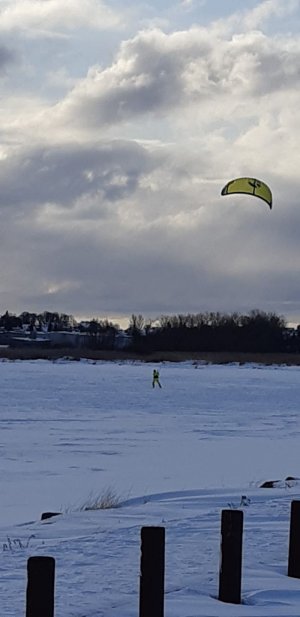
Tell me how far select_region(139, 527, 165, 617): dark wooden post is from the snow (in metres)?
0.30

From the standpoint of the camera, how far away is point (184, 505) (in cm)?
932

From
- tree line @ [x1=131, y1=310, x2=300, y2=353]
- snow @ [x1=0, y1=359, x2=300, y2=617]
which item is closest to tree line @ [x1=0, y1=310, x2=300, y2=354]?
tree line @ [x1=131, y1=310, x2=300, y2=353]

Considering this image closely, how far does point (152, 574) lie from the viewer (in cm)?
459

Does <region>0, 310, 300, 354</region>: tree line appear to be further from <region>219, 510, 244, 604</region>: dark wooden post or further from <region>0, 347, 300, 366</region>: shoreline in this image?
<region>219, 510, 244, 604</region>: dark wooden post

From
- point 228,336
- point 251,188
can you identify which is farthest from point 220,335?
point 251,188

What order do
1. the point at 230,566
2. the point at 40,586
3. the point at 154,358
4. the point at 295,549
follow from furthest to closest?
the point at 154,358
the point at 295,549
the point at 230,566
the point at 40,586

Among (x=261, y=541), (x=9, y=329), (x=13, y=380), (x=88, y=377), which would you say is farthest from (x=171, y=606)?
(x=9, y=329)

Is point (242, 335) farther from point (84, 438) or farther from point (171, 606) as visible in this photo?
point (171, 606)

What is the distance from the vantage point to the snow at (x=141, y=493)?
5328 mm

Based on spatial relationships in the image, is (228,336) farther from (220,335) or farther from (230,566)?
(230,566)

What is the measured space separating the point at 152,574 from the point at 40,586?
27.3 inches

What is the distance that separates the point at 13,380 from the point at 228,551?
110 feet

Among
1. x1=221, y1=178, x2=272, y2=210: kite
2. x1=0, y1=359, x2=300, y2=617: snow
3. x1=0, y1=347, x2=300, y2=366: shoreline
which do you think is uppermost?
x1=221, y1=178, x2=272, y2=210: kite

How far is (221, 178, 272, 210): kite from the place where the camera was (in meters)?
15.4
